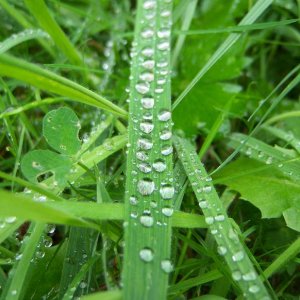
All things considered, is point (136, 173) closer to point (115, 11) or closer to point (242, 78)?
point (242, 78)

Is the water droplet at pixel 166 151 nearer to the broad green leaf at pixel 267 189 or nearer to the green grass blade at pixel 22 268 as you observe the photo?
the broad green leaf at pixel 267 189

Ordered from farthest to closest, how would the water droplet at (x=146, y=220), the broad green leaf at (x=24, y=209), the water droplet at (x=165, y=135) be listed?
the water droplet at (x=165, y=135)
the water droplet at (x=146, y=220)
the broad green leaf at (x=24, y=209)

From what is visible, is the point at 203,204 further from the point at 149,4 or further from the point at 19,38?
the point at 19,38

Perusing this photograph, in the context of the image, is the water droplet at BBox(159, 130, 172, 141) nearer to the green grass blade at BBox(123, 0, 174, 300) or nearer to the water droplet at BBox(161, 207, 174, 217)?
the green grass blade at BBox(123, 0, 174, 300)

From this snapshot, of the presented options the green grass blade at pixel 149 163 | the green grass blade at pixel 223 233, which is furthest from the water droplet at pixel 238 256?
the green grass blade at pixel 149 163

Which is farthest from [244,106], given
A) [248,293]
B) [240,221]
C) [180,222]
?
[248,293]

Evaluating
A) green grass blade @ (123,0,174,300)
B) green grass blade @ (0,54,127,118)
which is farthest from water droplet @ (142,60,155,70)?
green grass blade @ (0,54,127,118)
